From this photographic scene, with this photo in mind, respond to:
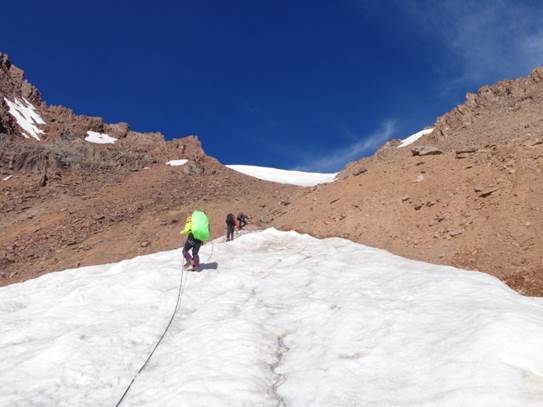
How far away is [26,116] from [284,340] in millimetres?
60200

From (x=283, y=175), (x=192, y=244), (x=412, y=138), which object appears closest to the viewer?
(x=192, y=244)

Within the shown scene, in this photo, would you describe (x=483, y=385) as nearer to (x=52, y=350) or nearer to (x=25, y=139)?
(x=52, y=350)

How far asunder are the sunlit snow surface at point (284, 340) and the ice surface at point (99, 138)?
163 feet

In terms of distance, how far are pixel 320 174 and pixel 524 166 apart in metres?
54.0

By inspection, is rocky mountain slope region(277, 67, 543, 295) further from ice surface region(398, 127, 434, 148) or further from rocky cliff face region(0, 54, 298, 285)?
ice surface region(398, 127, 434, 148)

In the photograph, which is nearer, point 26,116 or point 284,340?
point 284,340

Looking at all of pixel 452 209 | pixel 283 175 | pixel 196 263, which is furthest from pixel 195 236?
pixel 283 175

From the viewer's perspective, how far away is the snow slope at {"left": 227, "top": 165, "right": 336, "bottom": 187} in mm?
60731

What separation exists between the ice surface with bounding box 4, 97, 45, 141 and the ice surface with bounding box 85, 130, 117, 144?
581 centimetres

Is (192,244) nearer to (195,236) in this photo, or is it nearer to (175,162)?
(195,236)

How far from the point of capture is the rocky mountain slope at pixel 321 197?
14.5 meters

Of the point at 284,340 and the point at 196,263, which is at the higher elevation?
the point at 196,263

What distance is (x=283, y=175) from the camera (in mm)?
66938

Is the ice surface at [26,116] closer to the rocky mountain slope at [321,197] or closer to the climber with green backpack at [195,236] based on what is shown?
the rocky mountain slope at [321,197]
